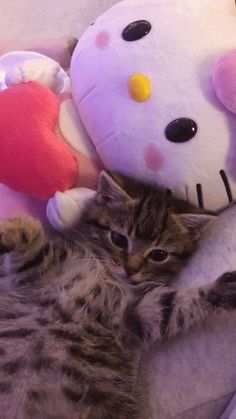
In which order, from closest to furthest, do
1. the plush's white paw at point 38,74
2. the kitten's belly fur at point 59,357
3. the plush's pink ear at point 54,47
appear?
1. the kitten's belly fur at point 59,357
2. the plush's white paw at point 38,74
3. the plush's pink ear at point 54,47

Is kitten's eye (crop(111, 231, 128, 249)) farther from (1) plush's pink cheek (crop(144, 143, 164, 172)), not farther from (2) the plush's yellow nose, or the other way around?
(2) the plush's yellow nose

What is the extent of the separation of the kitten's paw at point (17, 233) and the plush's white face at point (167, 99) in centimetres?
22

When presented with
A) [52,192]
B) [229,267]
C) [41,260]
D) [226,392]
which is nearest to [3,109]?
[52,192]

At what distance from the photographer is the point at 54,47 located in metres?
1.53

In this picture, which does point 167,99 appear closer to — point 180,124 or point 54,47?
point 180,124

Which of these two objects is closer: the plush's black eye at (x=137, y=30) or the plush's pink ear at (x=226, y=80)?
the plush's pink ear at (x=226, y=80)

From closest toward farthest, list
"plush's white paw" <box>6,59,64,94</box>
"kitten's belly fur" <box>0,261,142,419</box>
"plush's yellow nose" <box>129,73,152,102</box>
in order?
1. "kitten's belly fur" <box>0,261,142,419</box>
2. "plush's yellow nose" <box>129,73,152,102</box>
3. "plush's white paw" <box>6,59,64,94</box>

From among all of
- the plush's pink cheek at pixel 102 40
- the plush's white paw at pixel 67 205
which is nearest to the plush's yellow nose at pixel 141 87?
the plush's pink cheek at pixel 102 40

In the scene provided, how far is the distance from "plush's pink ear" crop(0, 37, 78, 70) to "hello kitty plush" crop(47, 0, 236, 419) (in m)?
0.36

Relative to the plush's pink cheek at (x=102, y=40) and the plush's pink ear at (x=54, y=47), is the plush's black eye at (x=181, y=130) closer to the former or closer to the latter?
the plush's pink cheek at (x=102, y=40)

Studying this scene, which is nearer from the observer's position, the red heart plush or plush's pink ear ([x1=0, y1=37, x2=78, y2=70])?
the red heart plush

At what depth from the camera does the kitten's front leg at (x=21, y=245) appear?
113 centimetres

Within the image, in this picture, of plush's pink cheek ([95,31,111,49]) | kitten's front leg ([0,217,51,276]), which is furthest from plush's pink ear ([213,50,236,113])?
kitten's front leg ([0,217,51,276])

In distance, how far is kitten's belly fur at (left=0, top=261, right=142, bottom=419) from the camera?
39.8 inches
